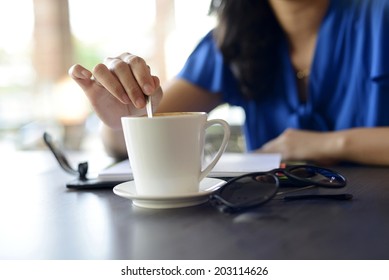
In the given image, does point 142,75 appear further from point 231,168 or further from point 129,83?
point 231,168

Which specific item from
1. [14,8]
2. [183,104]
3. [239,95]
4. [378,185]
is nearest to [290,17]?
[239,95]

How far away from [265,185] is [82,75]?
0.35m

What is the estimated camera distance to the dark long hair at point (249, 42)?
1203 mm

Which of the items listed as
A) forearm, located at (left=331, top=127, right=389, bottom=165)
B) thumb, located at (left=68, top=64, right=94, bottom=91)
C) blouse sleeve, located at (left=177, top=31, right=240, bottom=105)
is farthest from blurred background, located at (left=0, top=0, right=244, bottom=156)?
thumb, located at (left=68, top=64, right=94, bottom=91)

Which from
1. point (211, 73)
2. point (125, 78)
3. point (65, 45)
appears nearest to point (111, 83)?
point (125, 78)

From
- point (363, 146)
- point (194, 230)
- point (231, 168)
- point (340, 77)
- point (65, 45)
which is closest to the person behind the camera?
point (194, 230)

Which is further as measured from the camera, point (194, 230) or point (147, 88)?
point (147, 88)

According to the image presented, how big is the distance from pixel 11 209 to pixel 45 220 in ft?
0.31

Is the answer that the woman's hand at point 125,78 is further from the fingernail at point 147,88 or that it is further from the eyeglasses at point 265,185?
the eyeglasses at point 265,185

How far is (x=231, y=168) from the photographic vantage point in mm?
707

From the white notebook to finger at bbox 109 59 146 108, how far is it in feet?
0.35

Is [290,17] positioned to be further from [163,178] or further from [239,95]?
[163,178]

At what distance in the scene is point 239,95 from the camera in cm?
127

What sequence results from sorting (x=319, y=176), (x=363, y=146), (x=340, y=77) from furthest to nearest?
(x=340, y=77)
(x=363, y=146)
(x=319, y=176)
